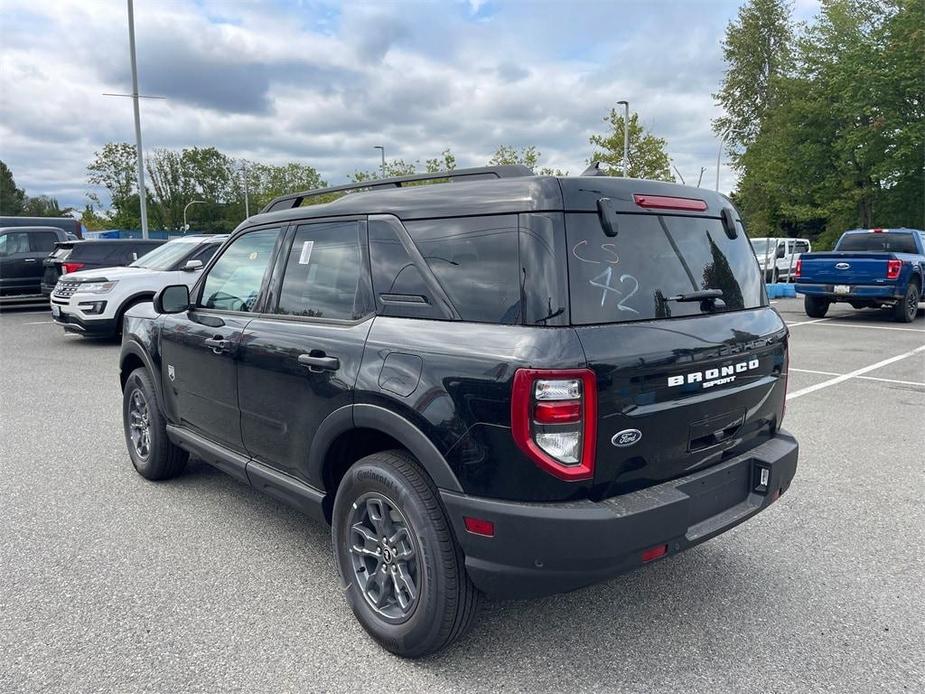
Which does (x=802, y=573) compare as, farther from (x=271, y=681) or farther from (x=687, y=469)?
(x=271, y=681)

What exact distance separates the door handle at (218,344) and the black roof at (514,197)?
3.06 feet

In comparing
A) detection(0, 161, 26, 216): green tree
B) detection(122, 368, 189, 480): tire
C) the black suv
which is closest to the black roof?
the black suv

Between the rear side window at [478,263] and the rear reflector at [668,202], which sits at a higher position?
the rear reflector at [668,202]

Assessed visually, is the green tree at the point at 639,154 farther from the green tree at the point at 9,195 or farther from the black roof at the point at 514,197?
the green tree at the point at 9,195

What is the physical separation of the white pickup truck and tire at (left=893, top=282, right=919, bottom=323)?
8374 millimetres

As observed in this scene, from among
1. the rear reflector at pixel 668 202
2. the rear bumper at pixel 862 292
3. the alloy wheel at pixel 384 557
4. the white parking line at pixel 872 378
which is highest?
the rear reflector at pixel 668 202

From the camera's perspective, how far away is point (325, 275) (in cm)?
319

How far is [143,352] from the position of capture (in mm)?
4535

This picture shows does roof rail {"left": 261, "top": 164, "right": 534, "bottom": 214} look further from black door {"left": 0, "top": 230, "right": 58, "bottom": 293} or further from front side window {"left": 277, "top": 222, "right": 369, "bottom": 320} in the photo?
black door {"left": 0, "top": 230, "right": 58, "bottom": 293}

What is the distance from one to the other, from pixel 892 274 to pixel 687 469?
1307 cm

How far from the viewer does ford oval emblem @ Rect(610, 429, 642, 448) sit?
2.34 meters

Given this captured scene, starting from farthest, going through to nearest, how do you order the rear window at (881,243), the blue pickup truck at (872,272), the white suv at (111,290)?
the rear window at (881,243) < the blue pickup truck at (872,272) < the white suv at (111,290)

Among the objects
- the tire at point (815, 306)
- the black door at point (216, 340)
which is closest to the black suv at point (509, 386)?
the black door at point (216, 340)

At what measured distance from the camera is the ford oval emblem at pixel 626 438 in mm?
2344
